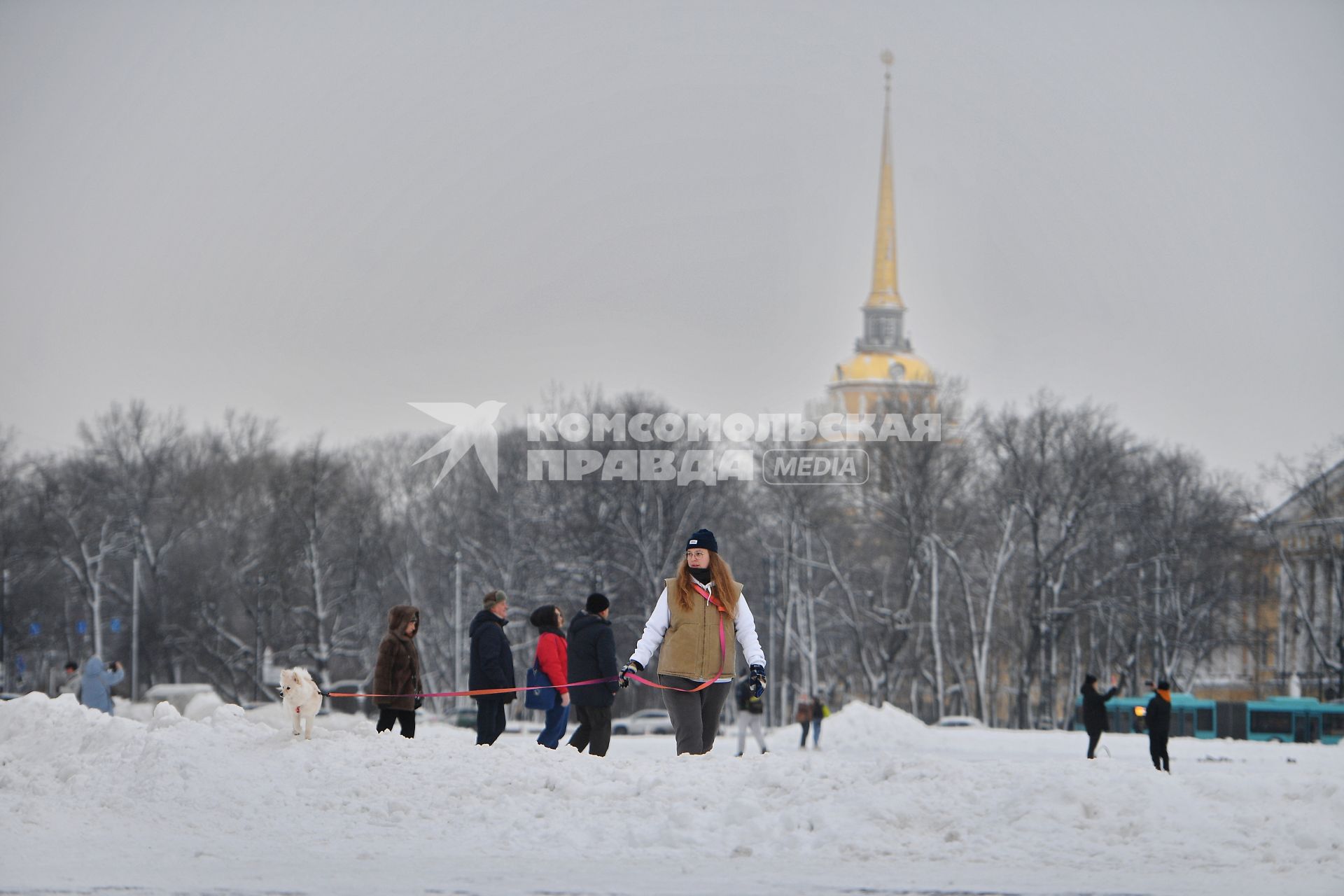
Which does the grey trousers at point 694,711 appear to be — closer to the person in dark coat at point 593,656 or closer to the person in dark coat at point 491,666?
the person in dark coat at point 593,656

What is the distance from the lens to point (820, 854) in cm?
1026

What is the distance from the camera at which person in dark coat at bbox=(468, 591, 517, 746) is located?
49.6 feet

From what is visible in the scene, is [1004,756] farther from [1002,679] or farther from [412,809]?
[1002,679]

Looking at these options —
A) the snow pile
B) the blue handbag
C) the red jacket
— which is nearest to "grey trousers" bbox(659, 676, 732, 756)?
the blue handbag

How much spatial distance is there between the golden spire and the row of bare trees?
49453 mm

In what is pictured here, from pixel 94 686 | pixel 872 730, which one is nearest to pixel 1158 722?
pixel 872 730

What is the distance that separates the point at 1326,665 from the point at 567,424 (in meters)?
23.0

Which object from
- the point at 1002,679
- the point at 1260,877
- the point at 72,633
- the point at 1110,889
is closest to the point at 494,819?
the point at 1110,889

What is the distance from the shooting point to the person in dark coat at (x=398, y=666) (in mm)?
15266

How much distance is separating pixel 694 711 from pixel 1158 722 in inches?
424

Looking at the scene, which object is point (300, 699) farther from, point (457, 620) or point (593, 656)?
point (457, 620)

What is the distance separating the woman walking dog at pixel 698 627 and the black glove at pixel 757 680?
2.6 inches

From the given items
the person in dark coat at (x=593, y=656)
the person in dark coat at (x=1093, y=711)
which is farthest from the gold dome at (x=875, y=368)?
the person in dark coat at (x=593, y=656)

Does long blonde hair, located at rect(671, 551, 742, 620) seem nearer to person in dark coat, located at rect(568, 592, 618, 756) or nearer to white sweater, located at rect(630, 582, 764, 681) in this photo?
white sweater, located at rect(630, 582, 764, 681)
